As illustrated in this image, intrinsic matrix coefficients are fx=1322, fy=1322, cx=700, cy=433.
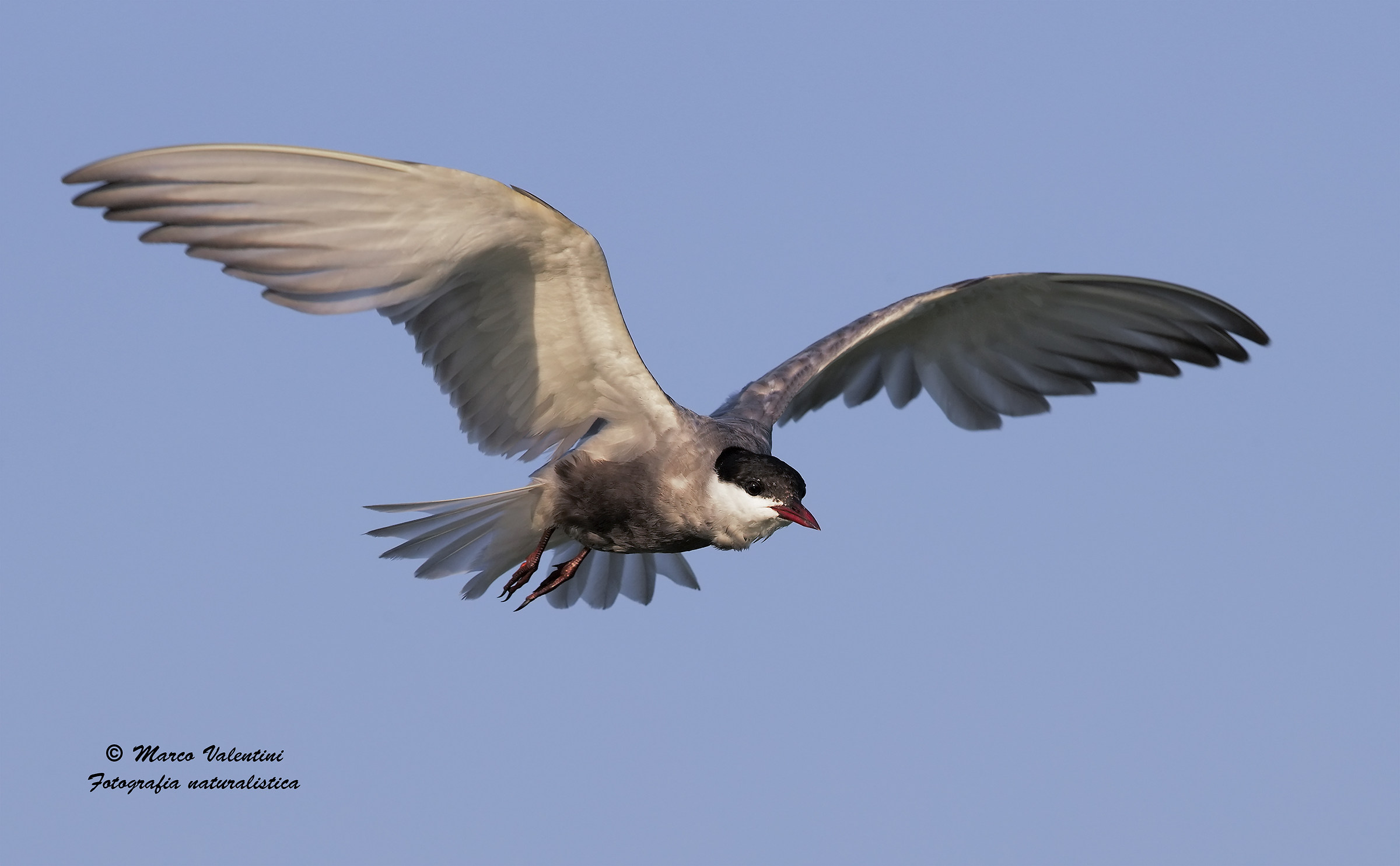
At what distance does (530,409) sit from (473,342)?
0.72 m

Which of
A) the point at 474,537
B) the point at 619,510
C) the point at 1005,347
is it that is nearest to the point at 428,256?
the point at 619,510

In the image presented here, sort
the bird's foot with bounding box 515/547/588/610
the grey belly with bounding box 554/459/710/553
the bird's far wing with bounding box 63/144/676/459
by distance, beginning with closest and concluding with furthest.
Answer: the bird's far wing with bounding box 63/144/676/459 → the grey belly with bounding box 554/459/710/553 → the bird's foot with bounding box 515/547/588/610

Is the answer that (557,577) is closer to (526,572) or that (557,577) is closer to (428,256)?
(526,572)

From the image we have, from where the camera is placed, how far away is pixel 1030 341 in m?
9.12

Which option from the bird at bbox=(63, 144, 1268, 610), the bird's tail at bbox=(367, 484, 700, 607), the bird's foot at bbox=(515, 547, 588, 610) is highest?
the bird at bbox=(63, 144, 1268, 610)

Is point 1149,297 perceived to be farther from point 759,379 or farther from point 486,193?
point 486,193

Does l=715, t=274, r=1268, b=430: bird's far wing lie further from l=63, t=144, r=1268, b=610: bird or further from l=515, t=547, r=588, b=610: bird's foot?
l=515, t=547, r=588, b=610: bird's foot

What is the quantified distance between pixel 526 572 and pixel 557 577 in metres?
0.21

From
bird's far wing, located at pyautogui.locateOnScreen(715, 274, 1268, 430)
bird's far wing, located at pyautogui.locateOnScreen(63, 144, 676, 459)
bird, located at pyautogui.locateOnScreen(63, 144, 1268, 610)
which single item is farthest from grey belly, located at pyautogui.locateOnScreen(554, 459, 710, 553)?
bird's far wing, located at pyautogui.locateOnScreen(715, 274, 1268, 430)

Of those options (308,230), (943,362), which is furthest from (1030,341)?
(308,230)

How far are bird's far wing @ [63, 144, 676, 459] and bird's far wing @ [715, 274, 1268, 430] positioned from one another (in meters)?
1.36

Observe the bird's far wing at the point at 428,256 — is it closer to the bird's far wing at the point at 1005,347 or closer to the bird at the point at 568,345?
the bird at the point at 568,345

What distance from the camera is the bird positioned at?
604cm

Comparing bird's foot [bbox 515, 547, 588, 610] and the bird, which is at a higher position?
the bird
